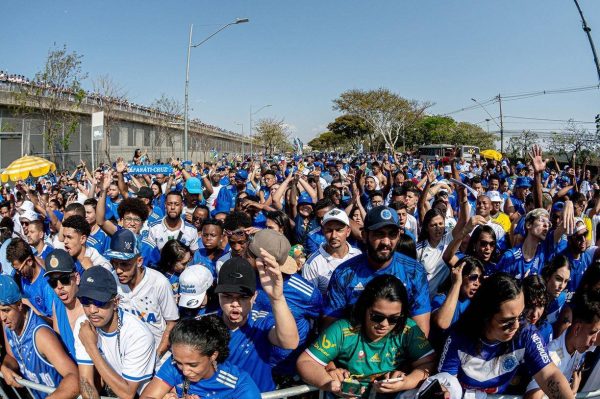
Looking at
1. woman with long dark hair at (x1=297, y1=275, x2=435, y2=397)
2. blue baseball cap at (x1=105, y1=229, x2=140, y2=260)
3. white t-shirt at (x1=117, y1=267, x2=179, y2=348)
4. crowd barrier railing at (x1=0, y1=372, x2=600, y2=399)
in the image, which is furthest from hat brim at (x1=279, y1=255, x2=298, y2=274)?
blue baseball cap at (x1=105, y1=229, x2=140, y2=260)

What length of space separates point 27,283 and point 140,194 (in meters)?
3.09

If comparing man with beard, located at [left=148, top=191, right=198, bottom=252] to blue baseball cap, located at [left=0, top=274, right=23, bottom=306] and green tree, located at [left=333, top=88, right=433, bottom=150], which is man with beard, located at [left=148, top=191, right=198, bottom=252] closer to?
blue baseball cap, located at [left=0, top=274, right=23, bottom=306]

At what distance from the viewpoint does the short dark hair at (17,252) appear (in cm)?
412

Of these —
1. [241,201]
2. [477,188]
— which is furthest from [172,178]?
[477,188]

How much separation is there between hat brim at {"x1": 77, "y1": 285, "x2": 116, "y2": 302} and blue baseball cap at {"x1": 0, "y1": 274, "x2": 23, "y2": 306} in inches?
21.6

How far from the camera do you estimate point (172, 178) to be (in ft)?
33.1

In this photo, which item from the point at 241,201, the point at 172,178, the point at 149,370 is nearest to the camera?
the point at 149,370

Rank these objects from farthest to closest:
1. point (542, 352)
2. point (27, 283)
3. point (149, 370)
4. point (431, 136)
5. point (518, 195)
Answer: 1. point (431, 136)
2. point (518, 195)
3. point (27, 283)
4. point (149, 370)
5. point (542, 352)

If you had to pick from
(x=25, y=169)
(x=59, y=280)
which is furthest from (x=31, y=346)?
(x=25, y=169)

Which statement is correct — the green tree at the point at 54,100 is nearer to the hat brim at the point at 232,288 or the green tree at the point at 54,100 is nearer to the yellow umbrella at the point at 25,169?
the yellow umbrella at the point at 25,169

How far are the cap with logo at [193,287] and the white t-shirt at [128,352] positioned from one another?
2.03ft

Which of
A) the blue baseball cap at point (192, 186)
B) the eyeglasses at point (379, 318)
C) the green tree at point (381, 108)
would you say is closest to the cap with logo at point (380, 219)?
the eyeglasses at point (379, 318)

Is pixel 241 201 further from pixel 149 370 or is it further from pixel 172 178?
pixel 149 370

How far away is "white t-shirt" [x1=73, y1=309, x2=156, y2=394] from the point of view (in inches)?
110
